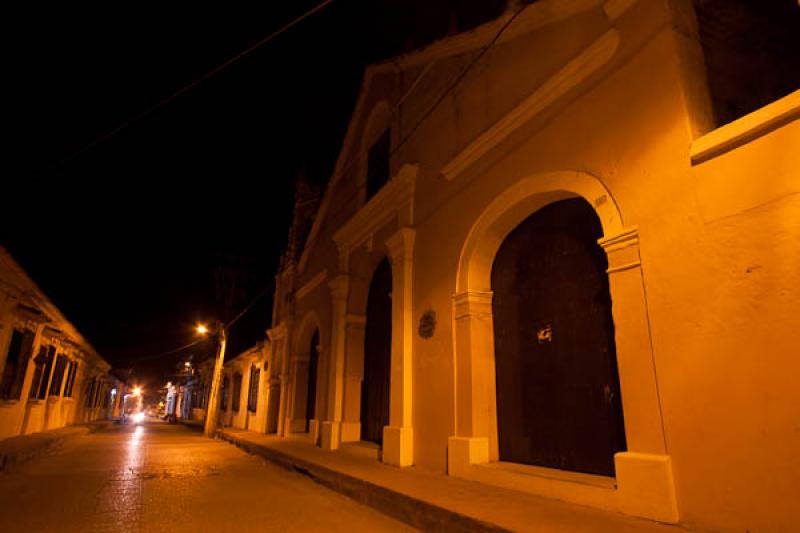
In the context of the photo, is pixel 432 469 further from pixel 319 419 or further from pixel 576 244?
pixel 319 419

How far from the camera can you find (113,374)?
40.3 meters

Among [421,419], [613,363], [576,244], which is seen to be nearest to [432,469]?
[421,419]

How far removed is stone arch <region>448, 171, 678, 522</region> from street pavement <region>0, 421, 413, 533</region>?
5.05ft

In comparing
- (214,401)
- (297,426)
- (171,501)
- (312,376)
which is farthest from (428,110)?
(214,401)

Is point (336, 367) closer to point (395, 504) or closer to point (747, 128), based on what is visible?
point (395, 504)

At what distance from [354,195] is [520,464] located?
24.2ft

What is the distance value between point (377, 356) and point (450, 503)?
17.6 ft

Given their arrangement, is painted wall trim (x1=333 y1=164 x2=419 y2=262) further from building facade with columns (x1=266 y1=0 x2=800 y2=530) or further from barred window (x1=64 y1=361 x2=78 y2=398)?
barred window (x1=64 y1=361 x2=78 y2=398)

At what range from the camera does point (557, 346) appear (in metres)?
5.33

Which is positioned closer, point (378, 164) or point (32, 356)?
point (378, 164)

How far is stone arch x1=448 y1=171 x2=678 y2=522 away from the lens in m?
3.63

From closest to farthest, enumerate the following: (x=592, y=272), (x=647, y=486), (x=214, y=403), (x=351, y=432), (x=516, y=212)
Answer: (x=647, y=486), (x=592, y=272), (x=516, y=212), (x=351, y=432), (x=214, y=403)

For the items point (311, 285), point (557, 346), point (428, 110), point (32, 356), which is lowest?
point (557, 346)

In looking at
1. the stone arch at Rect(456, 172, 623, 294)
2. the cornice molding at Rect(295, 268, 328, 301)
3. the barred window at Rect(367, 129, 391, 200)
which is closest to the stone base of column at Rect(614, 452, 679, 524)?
the stone arch at Rect(456, 172, 623, 294)
